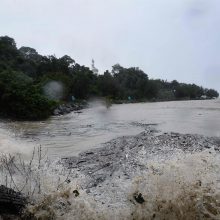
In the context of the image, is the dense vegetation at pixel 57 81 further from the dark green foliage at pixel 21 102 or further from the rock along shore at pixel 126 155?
the rock along shore at pixel 126 155

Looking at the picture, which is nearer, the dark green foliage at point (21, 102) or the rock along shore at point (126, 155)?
the rock along shore at point (126, 155)

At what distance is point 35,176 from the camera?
7.92m

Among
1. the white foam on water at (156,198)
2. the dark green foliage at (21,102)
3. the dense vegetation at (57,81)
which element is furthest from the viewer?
the dense vegetation at (57,81)

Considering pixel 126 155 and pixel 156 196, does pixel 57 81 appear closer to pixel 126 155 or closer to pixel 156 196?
pixel 126 155

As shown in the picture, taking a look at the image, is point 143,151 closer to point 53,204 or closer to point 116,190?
point 116,190

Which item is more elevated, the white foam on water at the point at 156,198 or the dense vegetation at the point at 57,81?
the dense vegetation at the point at 57,81

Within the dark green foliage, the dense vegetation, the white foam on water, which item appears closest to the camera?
the white foam on water

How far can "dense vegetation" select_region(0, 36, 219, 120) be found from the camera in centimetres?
3036

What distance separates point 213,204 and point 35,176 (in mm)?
3486

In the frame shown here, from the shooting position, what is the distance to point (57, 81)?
57938 millimetres

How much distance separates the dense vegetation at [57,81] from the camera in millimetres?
30359

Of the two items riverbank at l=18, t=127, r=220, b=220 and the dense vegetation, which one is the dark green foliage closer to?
the dense vegetation

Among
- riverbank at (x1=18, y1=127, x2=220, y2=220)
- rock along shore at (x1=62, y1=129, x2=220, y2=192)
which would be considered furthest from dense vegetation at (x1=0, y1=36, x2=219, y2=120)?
riverbank at (x1=18, y1=127, x2=220, y2=220)

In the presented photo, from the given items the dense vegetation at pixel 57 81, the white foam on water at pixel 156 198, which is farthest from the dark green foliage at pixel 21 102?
the white foam on water at pixel 156 198
